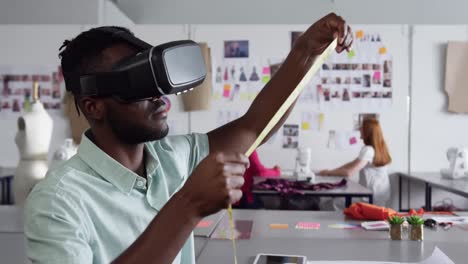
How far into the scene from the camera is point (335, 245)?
176cm

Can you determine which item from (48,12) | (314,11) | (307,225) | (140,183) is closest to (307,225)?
(307,225)

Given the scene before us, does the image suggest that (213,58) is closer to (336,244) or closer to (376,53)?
(376,53)

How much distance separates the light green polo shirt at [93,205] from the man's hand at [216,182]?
25 cm

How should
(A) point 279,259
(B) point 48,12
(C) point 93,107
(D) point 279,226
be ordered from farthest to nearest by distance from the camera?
(B) point 48,12 → (D) point 279,226 → (A) point 279,259 → (C) point 93,107

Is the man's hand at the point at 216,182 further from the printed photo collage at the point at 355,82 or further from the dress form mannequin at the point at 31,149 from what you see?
the printed photo collage at the point at 355,82

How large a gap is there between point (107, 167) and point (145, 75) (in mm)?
216

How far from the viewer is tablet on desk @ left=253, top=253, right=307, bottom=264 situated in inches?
58.4

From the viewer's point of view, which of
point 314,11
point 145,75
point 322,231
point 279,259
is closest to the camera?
point 145,75

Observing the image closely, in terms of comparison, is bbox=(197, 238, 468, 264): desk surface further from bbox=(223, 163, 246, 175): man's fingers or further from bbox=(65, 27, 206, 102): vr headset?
bbox=(223, 163, 246, 175): man's fingers

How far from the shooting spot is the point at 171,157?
1.27 m

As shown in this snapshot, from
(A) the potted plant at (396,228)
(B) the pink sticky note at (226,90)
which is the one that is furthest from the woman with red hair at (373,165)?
(A) the potted plant at (396,228)

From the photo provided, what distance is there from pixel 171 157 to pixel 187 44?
312mm

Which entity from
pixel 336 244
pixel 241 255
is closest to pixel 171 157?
pixel 241 255

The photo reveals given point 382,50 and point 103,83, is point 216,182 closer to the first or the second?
point 103,83
